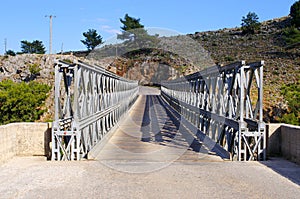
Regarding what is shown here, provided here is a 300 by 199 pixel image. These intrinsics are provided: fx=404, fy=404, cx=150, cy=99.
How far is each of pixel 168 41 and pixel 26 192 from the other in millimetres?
105374

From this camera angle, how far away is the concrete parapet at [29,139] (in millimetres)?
9977

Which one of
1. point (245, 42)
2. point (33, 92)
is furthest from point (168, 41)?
point (33, 92)

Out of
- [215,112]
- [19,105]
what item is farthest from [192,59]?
[215,112]

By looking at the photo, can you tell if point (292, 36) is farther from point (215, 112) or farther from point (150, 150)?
point (150, 150)

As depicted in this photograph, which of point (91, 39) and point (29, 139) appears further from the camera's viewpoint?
point (91, 39)

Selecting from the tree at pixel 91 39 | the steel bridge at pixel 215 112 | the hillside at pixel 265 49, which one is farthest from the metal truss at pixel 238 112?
the tree at pixel 91 39

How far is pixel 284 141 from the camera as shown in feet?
34.4

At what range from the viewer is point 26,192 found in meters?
6.82

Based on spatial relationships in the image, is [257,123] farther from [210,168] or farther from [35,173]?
[35,173]

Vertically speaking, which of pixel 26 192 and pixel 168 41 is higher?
pixel 168 41

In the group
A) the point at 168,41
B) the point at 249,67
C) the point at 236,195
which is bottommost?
the point at 236,195

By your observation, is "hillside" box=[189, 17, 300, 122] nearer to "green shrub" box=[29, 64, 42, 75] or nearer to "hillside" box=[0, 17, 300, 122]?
"hillside" box=[0, 17, 300, 122]

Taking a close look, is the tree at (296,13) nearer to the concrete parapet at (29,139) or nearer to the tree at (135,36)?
the tree at (135,36)

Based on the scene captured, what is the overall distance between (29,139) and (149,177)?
3902mm
